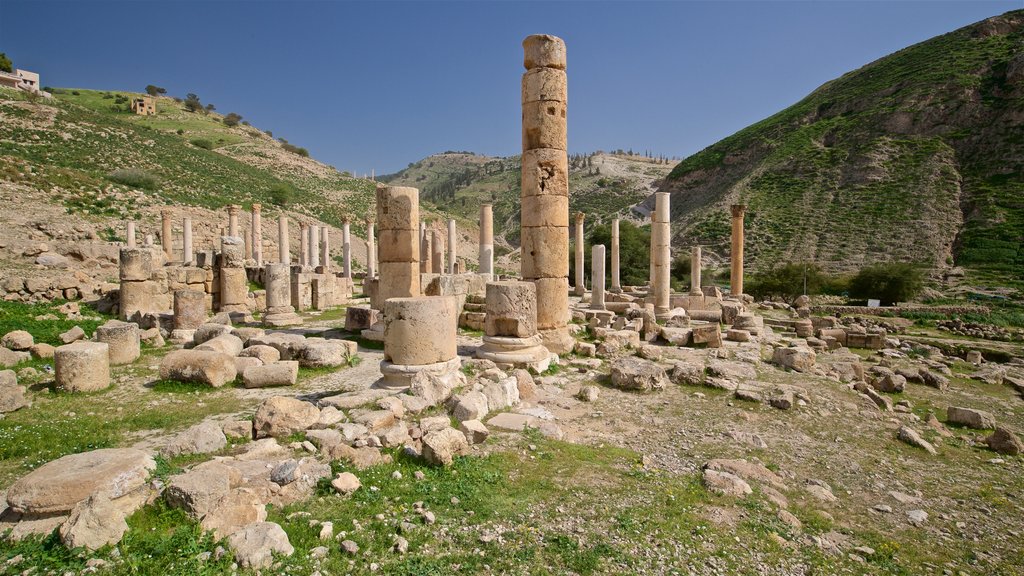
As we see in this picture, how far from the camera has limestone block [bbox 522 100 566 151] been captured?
10836mm

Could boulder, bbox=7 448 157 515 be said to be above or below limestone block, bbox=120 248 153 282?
below

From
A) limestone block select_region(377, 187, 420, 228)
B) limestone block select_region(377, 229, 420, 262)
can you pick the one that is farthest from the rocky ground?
limestone block select_region(377, 187, 420, 228)

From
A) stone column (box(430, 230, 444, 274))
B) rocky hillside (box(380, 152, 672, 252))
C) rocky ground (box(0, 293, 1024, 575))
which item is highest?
rocky hillside (box(380, 152, 672, 252))

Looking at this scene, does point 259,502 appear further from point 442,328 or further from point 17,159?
point 17,159

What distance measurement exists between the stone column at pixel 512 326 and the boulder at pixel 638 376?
1449mm

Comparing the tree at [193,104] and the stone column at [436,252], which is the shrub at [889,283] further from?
the tree at [193,104]

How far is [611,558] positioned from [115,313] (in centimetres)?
1655

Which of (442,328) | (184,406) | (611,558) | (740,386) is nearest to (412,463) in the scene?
(611,558)

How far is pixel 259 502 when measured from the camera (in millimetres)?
4059

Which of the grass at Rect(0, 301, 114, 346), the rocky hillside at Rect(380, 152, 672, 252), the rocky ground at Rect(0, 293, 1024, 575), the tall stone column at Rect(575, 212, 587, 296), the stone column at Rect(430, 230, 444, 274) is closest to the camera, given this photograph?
the rocky ground at Rect(0, 293, 1024, 575)

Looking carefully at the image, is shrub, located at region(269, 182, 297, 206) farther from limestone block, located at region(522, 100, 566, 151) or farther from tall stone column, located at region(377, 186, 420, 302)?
limestone block, located at region(522, 100, 566, 151)

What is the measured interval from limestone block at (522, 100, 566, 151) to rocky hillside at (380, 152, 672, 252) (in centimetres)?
4985

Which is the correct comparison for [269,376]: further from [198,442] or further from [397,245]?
[397,245]

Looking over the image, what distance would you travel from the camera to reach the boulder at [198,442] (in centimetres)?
533
